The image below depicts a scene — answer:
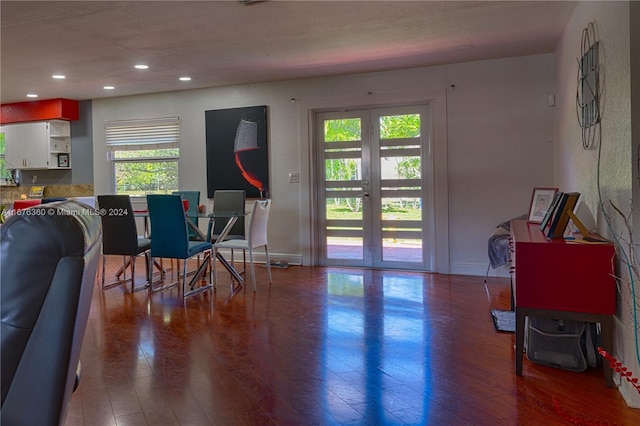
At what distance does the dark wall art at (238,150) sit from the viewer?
228 inches

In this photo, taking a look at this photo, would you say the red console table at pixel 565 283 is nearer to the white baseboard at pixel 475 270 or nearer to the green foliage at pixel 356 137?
the white baseboard at pixel 475 270

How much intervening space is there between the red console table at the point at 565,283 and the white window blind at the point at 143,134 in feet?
17.0

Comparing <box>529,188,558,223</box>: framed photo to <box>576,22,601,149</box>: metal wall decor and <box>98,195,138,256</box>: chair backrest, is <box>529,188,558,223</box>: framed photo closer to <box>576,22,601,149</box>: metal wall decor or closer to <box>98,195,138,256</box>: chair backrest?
<box>576,22,601,149</box>: metal wall decor

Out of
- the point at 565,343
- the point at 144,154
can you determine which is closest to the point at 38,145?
the point at 144,154

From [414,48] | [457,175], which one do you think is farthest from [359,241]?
[414,48]

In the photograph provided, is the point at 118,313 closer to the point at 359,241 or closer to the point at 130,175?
the point at 359,241

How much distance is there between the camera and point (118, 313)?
3668 millimetres

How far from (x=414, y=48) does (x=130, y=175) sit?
4518 mm

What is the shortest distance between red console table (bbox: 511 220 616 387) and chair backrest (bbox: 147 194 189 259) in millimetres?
2763

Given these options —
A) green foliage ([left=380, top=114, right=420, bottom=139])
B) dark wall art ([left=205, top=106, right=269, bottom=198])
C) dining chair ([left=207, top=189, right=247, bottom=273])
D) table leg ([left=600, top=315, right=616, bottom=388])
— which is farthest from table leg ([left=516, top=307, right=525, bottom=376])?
dark wall art ([left=205, top=106, right=269, bottom=198])

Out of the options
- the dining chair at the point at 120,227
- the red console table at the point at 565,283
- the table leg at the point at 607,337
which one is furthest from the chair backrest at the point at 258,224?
the table leg at the point at 607,337

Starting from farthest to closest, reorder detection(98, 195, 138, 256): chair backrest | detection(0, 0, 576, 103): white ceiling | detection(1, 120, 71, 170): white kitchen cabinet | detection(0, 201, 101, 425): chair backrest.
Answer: detection(1, 120, 71, 170): white kitchen cabinet < detection(98, 195, 138, 256): chair backrest < detection(0, 0, 576, 103): white ceiling < detection(0, 201, 101, 425): chair backrest

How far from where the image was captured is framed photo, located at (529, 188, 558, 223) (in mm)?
3422

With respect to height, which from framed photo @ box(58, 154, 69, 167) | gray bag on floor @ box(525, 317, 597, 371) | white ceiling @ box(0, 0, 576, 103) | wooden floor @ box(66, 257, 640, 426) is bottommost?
wooden floor @ box(66, 257, 640, 426)
